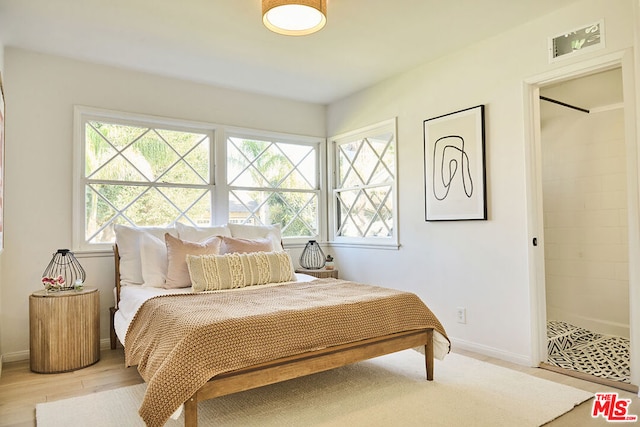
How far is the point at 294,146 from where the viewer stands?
4.91m

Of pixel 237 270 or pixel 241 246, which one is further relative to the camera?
pixel 241 246

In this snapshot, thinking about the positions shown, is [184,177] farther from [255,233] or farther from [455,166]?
[455,166]

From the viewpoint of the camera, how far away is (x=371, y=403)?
2.32 metres

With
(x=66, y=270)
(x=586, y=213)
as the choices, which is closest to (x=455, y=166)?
(x=586, y=213)

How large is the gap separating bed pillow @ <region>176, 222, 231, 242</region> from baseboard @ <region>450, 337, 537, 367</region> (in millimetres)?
2208

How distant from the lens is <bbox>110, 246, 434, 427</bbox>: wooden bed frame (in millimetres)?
1884

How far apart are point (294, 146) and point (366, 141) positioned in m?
0.90

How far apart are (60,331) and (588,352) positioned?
4021 millimetres

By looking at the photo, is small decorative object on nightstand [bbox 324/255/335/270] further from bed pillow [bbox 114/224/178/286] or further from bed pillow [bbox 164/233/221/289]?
bed pillow [bbox 114/224/178/286]

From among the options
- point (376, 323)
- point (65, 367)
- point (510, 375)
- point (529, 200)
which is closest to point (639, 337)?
point (510, 375)

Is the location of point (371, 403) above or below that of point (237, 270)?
below

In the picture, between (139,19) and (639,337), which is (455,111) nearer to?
(639,337)

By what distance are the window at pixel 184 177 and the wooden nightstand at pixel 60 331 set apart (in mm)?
669

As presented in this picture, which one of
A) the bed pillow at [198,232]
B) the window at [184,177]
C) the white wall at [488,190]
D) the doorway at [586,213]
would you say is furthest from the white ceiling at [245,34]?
the bed pillow at [198,232]
